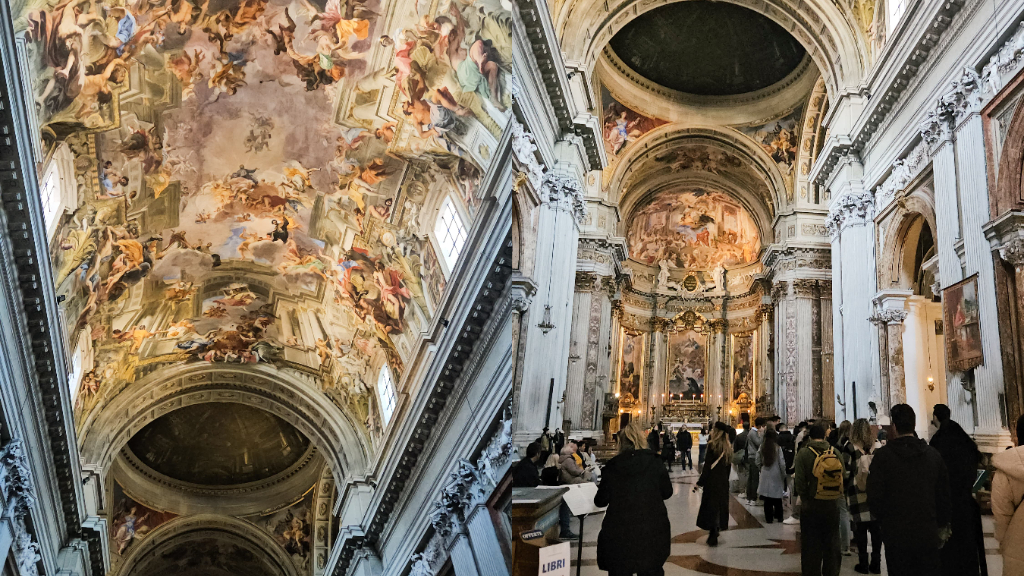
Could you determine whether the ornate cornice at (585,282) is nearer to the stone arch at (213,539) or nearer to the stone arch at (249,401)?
the stone arch at (249,401)

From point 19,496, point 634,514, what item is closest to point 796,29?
point 634,514

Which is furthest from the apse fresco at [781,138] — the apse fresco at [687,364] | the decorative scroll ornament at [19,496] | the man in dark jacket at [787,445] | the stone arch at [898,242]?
the decorative scroll ornament at [19,496]

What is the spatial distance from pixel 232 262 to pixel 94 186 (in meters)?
5.64

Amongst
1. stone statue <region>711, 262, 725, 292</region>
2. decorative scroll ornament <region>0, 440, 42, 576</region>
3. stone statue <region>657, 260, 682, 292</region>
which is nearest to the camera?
decorative scroll ornament <region>0, 440, 42, 576</region>

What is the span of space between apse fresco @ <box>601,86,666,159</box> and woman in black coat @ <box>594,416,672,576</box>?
15.1 metres

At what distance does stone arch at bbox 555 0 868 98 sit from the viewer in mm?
12758

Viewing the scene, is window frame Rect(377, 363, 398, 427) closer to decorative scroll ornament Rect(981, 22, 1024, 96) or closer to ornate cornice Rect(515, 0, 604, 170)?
ornate cornice Rect(515, 0, 604, 170)

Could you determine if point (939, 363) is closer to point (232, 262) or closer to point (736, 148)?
point (736, 148)

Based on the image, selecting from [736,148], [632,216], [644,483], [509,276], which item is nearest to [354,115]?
[509,276]

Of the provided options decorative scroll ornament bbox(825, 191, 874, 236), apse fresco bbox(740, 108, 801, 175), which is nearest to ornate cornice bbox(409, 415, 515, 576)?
decorative scroll ornament bbox(825, 191, 874, 236)

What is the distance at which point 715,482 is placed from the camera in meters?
7.04

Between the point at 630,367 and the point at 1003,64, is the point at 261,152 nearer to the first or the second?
the point at 1003,64

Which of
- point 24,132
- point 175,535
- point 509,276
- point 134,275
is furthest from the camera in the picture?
point 175,535

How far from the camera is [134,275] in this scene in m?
15.3
